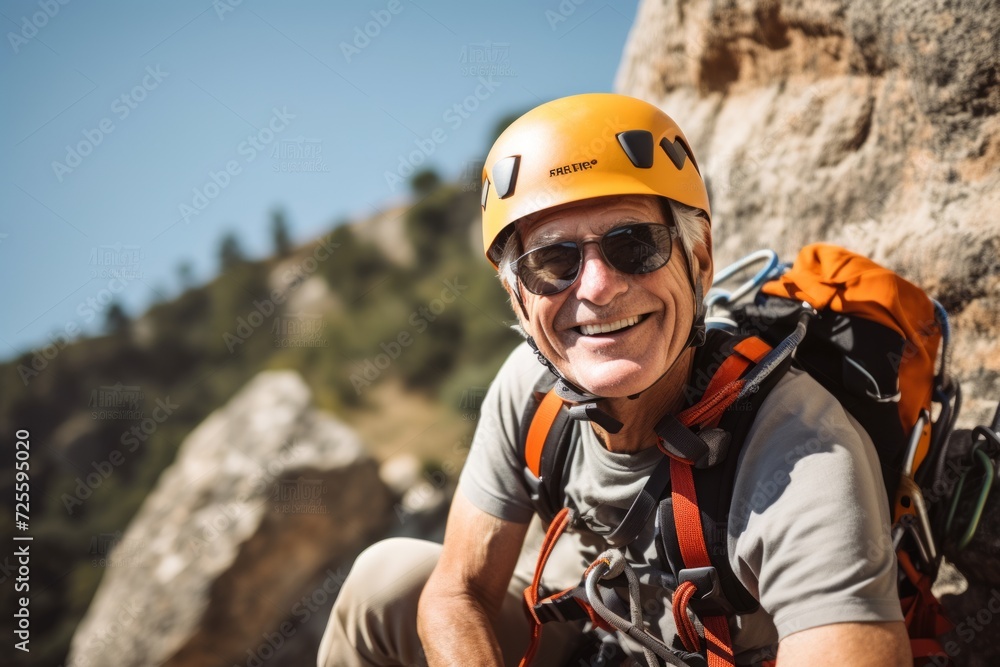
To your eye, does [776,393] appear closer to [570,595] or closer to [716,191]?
[570,595]

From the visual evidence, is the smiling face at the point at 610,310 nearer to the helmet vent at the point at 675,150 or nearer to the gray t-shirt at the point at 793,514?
the helmet vent at the point at 675,150

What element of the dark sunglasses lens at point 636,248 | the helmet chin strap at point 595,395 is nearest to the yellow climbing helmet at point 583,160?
the dark sunglasses lens at point 636,248

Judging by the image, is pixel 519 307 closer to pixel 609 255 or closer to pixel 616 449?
pixel 609 255

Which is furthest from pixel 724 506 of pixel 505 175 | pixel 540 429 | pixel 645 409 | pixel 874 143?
pixel 874 143

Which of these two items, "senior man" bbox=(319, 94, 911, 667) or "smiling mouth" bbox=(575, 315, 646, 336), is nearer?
"senior man" bbox=(319, 94, 911, 667)

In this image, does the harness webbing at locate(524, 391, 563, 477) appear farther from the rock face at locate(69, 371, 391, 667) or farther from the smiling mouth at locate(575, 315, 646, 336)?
the rock face at locate(69, 371, 391, 667)

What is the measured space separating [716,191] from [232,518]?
714cm

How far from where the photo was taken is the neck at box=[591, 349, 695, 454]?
7.47ft

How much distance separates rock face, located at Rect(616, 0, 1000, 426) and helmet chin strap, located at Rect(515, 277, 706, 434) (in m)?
1.61

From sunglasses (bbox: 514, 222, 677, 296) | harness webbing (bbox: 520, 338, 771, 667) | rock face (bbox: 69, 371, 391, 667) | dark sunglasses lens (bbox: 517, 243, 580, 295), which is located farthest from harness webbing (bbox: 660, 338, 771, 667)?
rock face (bbox: 69, 371, 391, 667)

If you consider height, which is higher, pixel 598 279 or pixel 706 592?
pixel 598 279

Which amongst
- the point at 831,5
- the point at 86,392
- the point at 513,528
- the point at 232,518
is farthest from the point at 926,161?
the point at 86,392

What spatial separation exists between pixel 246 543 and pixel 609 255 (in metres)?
8.48

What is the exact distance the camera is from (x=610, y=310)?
2146 mm
